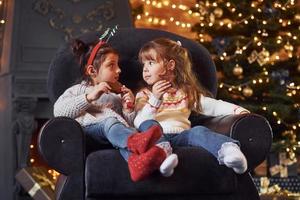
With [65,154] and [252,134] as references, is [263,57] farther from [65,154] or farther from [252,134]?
[65,154]

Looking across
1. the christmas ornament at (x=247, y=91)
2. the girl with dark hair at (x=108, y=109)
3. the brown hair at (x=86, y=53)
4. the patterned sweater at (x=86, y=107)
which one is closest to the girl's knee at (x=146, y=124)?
the girl with dark hair at (x=108, y=109)

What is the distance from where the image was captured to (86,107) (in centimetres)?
261

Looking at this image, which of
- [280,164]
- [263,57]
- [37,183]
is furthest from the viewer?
[280,164]

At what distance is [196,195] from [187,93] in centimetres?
63

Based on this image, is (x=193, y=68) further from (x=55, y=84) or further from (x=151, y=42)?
(x=55, y=84)

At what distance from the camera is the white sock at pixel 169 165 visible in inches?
84.2

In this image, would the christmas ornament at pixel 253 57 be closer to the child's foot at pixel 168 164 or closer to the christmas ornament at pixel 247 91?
the christmas ornament at pixel 247 91

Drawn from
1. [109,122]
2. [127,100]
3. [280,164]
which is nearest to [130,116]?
[127,100]

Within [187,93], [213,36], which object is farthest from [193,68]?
→ [213,36]

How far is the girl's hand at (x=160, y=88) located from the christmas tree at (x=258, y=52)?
2025 millimetres

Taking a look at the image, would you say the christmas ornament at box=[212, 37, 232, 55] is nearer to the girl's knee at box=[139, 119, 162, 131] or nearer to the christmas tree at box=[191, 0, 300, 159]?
the christmas tree at box=[191, 0, 300, 159]

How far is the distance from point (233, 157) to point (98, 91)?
700 mm

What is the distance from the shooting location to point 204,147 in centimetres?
236

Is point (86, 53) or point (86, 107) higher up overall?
point (86, 53)
